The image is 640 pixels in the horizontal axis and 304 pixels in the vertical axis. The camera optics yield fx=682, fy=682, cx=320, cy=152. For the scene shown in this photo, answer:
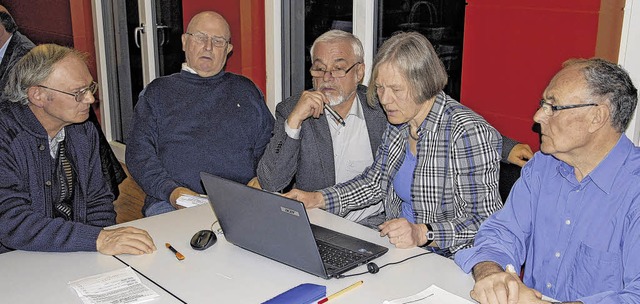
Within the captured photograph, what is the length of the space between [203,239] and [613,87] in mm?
1299

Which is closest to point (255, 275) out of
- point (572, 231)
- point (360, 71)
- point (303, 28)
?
point (572, 231)

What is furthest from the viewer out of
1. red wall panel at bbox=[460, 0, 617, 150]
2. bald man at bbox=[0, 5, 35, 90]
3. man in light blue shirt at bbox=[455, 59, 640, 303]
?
bald man at bbox=[0, 5, 35, 90]

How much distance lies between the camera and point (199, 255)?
2123mm

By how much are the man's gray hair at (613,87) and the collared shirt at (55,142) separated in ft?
5.92

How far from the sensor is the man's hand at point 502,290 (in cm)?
172

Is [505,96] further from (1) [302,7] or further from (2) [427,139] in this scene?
(1) [302,7]

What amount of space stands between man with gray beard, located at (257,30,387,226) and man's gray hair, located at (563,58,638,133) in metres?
1.13

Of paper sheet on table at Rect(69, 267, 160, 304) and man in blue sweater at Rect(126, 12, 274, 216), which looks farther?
man in blue sweater at Rect(126, 12, 274, 216)

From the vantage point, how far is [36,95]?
7.93 ft

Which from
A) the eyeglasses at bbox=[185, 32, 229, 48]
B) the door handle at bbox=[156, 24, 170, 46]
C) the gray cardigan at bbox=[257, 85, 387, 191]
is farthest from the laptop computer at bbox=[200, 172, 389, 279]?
the door handle at bbox=[156, 24, 170, 46]

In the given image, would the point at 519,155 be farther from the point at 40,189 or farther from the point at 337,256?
the point at 40,189

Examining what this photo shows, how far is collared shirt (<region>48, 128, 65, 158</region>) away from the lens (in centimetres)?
250

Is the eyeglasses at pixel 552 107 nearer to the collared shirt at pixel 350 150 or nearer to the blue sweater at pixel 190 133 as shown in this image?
the collared shirt at pixel 350 150

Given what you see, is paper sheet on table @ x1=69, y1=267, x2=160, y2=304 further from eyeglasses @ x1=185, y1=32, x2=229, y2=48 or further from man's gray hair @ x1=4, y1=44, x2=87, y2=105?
eyeglasses @ x1=185, y1=32, x2=229, y2=48
